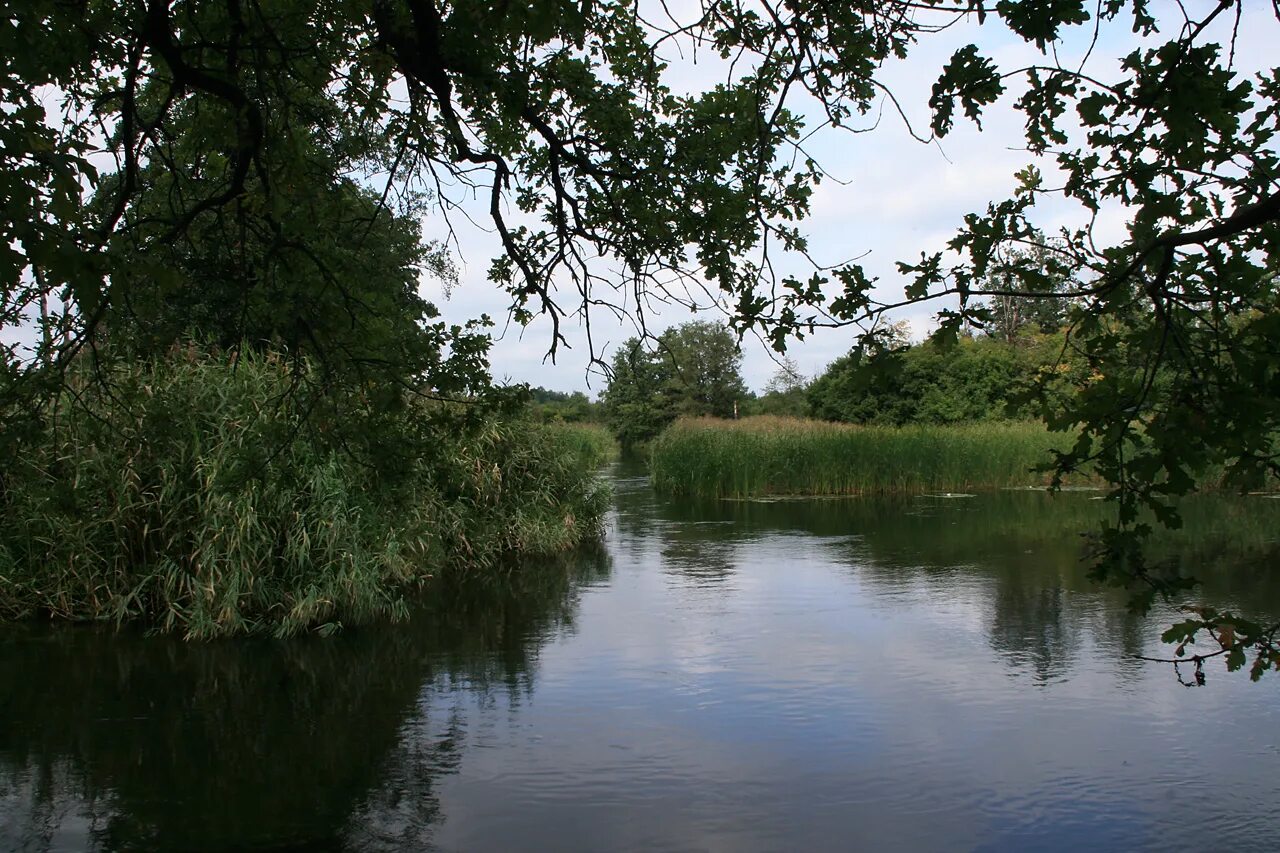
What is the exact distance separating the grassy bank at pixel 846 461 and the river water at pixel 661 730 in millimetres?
10432

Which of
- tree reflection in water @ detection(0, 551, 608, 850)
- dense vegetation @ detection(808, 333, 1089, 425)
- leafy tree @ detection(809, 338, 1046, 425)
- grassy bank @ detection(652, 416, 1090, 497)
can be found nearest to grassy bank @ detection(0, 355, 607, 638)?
tree reflection in water @ detection(0, 551, 608, 850)

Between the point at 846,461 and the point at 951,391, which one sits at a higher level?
the point at 951,391

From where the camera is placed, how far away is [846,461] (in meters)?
21.0

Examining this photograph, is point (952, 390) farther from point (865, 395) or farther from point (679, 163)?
point (679, 163)

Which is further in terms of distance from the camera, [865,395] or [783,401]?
[783,401]

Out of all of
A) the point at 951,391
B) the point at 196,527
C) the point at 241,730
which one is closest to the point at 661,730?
the point at 241,730

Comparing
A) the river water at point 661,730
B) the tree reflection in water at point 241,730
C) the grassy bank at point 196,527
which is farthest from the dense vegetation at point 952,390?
the tree reflection in water at point 241,730

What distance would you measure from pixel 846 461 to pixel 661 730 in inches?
602

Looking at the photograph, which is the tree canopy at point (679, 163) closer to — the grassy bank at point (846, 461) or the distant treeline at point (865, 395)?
the distant treeline at point (865, 395)

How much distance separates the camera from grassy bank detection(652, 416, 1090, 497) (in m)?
21.0

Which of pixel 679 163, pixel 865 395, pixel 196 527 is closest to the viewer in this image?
pixel 679 163

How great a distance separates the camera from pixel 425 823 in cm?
507

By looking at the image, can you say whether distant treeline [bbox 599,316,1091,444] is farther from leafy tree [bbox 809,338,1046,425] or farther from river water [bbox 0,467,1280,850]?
river water [bbox 0,467,1280,850]

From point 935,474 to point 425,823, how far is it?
17.6 metres
